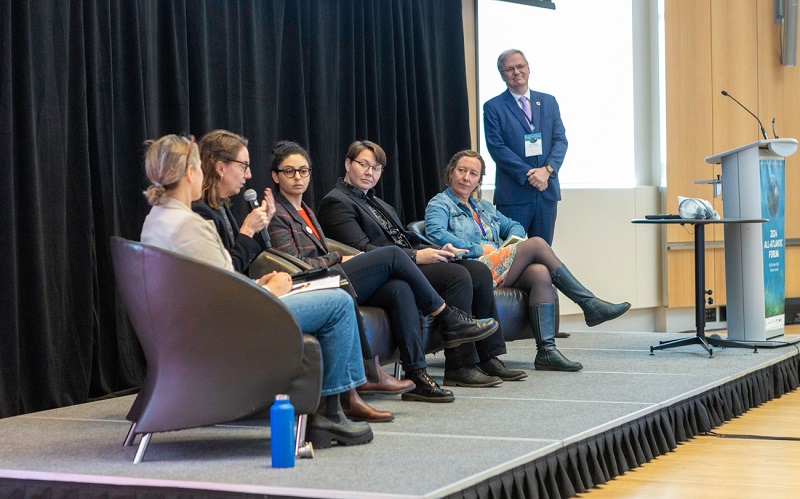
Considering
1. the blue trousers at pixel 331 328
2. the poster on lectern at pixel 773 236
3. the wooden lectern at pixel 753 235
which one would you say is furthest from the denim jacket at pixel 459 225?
the blue trousers at pixel 331 328

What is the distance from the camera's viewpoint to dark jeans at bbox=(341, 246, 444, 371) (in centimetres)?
363

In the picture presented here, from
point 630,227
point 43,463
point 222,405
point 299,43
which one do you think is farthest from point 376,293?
point 630,227

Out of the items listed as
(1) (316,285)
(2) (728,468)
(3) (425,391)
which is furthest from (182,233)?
(2) (728,468)

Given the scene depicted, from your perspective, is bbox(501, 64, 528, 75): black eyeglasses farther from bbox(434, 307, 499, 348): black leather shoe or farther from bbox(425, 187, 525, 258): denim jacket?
bbox(434, 307, 499, 348): black leather shoe

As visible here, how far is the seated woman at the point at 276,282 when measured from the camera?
8.75 ft

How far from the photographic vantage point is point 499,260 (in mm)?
4562

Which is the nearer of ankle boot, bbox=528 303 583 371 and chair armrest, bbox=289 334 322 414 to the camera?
chair armrest, bbox=289 334 322 414

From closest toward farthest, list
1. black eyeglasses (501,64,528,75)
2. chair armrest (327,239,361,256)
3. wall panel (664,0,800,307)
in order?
chair armrest (327,239,361,256) < black eyeglasses (501,64,528,75) < wall panel (664,0,800,307)

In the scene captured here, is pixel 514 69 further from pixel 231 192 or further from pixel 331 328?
pixel 331 328

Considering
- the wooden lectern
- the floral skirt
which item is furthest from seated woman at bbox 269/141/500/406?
the wooden lectern

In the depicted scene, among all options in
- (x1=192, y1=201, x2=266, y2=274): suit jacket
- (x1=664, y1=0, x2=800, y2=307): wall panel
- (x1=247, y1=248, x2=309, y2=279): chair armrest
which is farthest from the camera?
(x1=664, y1=0, x2=800, y2=307): wall panel

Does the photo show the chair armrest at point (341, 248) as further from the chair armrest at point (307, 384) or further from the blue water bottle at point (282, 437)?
the blue water bottle at point (282, 437)

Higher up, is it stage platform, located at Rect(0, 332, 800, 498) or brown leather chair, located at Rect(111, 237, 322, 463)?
brown leather chair, located at Rect(111, 237, 322, 463)

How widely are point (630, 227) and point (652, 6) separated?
1.61 meters
